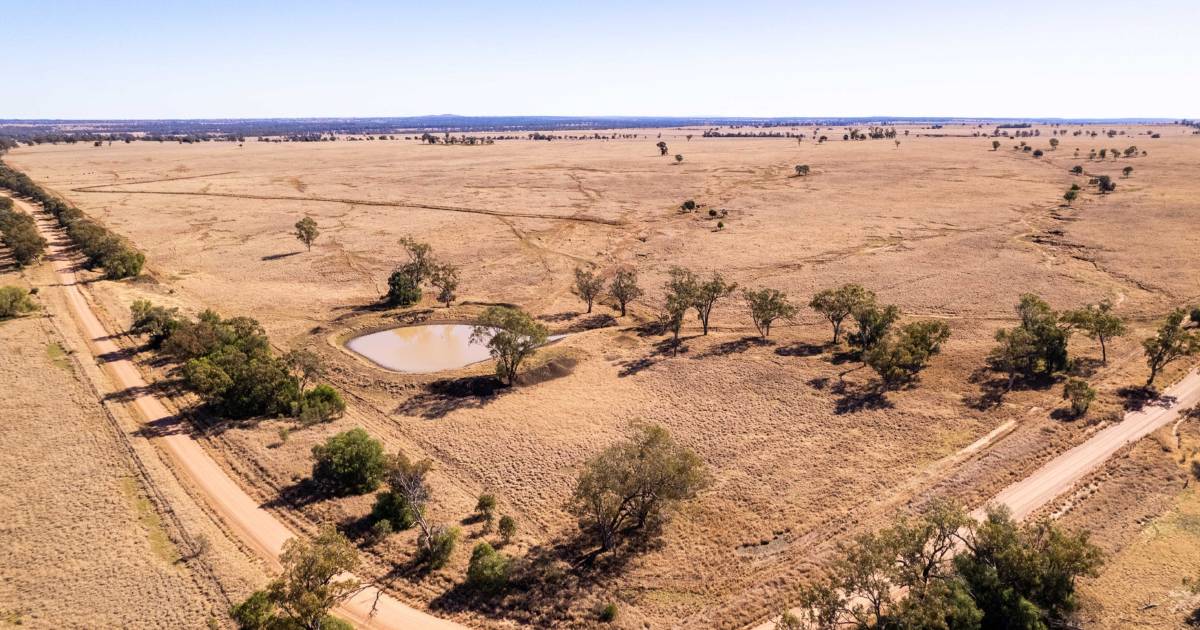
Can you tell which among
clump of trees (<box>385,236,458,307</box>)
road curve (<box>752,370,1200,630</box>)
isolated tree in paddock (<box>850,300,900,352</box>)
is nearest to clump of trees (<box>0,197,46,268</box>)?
clump of trees (<box>385,236,458,307</box>)

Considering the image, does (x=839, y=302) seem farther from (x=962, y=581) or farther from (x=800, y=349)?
(x=962, y=581)

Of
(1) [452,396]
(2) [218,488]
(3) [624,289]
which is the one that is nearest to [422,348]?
(1) [452,396]

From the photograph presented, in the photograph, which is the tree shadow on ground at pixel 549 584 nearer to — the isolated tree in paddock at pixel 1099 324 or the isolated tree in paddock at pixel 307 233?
the isolated tree in paddock at pixel 1099 324

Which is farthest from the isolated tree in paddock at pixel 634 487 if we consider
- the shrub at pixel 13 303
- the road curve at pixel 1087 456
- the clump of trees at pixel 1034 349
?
the shrub at pixel 13 303

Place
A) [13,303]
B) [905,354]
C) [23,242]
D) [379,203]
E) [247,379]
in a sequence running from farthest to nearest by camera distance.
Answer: [379,203]
[23,242]
[13,303]
[905,354]
[247,379]

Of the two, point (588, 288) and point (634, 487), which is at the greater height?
point (588, 288)

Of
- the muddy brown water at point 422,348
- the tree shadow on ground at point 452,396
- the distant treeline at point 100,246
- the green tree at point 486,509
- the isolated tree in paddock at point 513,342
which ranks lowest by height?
the green tree at point 486,509

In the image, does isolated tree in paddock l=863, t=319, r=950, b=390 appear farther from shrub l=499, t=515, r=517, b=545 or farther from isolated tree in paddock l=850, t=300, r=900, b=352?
shrub l=499, t=515, r=517, b=545
